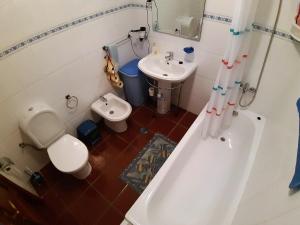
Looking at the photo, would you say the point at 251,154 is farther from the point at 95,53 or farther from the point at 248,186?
the point at 95,53

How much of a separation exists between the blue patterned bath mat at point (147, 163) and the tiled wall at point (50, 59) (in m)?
0.84

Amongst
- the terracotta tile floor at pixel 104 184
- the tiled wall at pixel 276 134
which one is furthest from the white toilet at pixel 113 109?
the tiled wall at pixel 276 134

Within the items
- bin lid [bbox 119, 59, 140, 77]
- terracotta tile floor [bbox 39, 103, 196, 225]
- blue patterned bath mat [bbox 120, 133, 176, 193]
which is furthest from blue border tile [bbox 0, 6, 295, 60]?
blue patterned bath mat [bbox 120, 133, 176, 193]

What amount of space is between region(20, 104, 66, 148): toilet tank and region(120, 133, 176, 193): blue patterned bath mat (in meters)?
0.80

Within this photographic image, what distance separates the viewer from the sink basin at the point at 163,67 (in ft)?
6.42

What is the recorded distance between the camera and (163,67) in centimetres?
219

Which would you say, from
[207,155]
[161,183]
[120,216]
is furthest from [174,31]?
[120,216]

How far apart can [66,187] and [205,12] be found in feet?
7.05

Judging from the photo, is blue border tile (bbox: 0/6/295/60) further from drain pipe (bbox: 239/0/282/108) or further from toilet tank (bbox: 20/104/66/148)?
toilet tank (bbox: 20/104/66/148)

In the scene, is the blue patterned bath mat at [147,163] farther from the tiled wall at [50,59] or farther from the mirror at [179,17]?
the mirror at [179,17]

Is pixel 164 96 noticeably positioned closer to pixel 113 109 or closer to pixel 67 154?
pixel 113 109

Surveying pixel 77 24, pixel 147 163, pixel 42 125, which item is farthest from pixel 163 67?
pixel 42 125

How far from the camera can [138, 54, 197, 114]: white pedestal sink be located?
1.91 meters

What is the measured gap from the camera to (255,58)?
1.66 metres
